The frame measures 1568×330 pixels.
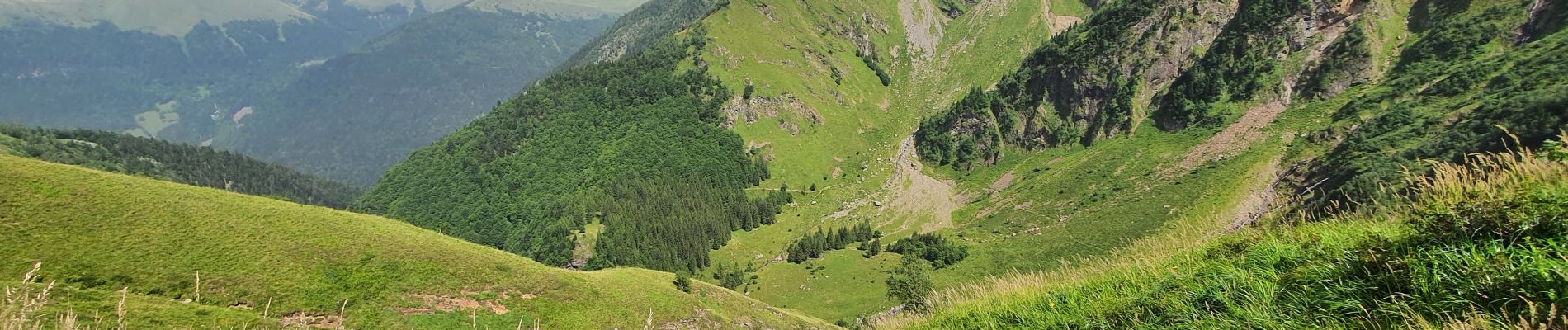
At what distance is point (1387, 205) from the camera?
24.6ft

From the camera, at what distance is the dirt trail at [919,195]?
133 metres

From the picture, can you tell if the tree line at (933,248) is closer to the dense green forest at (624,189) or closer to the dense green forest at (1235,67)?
the dense green forest at (624,189)

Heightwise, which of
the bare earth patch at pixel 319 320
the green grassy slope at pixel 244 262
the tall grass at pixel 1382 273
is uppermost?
the green grassy slope at pixel 244 262

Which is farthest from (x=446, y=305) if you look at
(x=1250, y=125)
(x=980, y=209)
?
(x=1250, y=125)

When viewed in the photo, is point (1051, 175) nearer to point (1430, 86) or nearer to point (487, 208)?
point (1430, 86)

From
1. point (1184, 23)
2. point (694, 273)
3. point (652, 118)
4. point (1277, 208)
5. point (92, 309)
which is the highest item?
point (652, 118)

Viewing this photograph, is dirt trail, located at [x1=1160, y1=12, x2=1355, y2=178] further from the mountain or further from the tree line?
the tree line

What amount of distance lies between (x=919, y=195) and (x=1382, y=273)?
143 meters

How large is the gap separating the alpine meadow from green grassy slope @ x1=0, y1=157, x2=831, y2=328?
5.8 inches

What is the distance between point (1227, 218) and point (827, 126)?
6746 inches

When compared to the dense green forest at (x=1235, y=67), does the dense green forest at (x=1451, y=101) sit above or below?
below

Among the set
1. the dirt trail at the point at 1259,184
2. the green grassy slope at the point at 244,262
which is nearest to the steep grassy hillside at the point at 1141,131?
the dirt trail at the point at 1259,184

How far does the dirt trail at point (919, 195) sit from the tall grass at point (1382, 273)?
407ft

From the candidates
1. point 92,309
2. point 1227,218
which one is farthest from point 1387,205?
point 92,309
